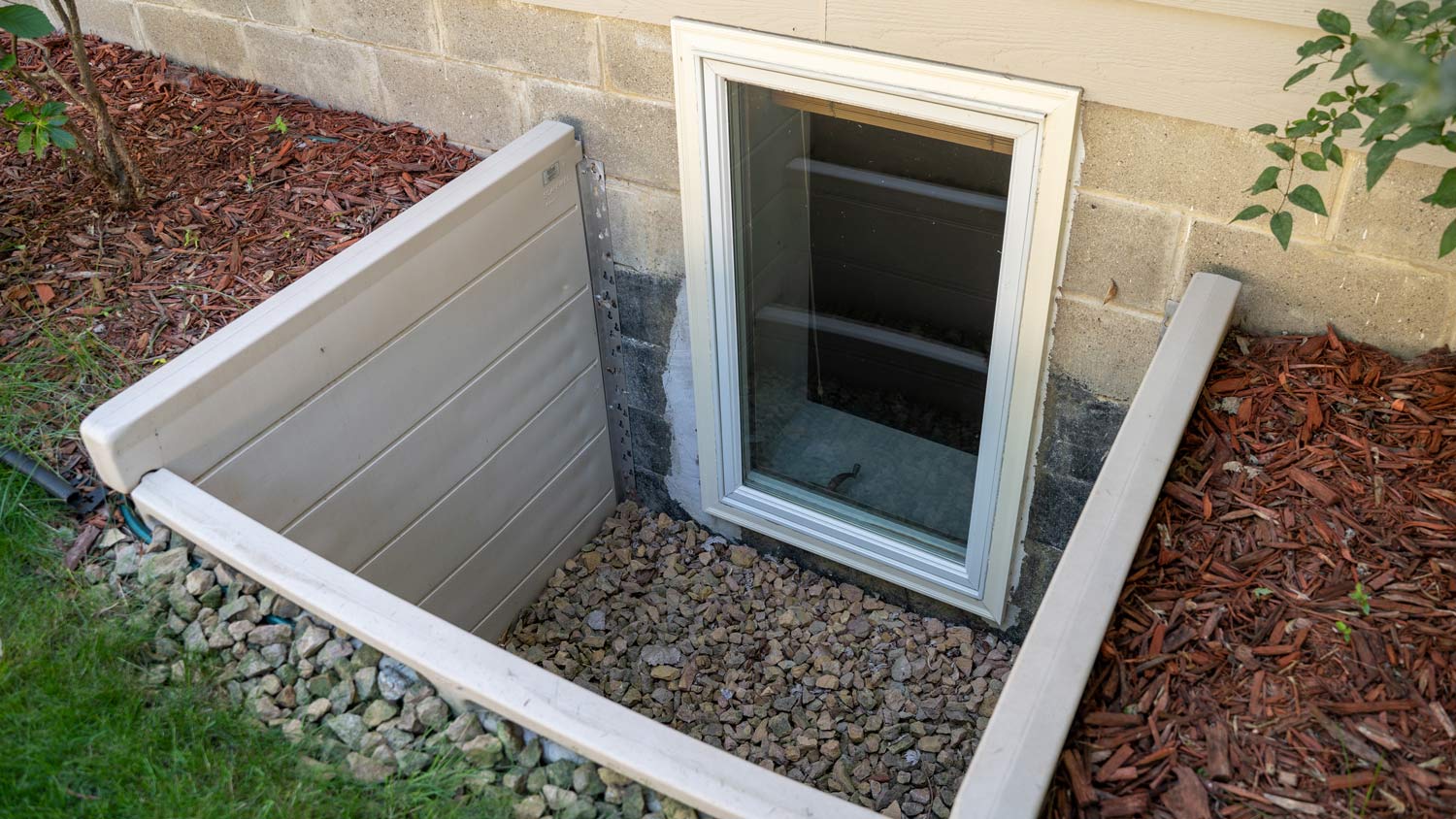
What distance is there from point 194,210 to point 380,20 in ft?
2.84

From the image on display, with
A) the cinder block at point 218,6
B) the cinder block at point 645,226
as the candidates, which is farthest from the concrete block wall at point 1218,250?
the cinder block at point 218,6

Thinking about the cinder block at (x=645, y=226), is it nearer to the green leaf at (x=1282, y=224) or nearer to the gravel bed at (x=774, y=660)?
the gravel bed at (x=774, y=660)

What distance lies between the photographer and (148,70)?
4.23m

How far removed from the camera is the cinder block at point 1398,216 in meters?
2.36

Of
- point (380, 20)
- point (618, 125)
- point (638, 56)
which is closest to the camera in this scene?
point (638, 56)

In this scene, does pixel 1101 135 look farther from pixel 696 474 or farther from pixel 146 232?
pixel 146 232

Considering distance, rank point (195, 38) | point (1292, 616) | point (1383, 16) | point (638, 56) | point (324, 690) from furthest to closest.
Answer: point (195, 38) < point (638, 56) < point (324, 690) < point (1292, 616) < point (1383, 16)

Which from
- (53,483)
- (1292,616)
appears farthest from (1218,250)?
(53,483)

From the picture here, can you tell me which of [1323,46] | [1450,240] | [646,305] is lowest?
[646,305]

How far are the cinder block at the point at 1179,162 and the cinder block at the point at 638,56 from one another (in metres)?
1.21

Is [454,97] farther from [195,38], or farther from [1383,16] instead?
[1383,16]

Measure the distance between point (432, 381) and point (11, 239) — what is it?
1.43m

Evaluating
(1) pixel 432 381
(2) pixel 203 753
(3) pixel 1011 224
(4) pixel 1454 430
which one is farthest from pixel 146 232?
(4) pixel 1454 430

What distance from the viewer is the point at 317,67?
12.8 feet
